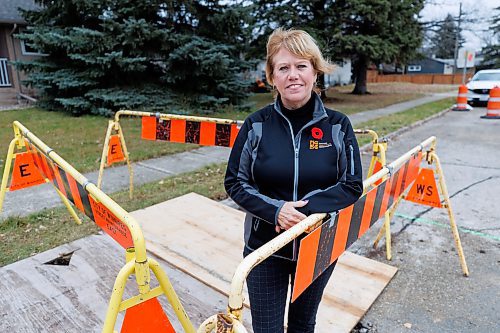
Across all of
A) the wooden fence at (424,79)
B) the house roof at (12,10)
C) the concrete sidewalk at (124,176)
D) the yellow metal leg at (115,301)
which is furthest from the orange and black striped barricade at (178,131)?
the wooden fence at (424,79)

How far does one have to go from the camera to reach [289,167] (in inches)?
66.1

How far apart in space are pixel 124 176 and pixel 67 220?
1877 mm

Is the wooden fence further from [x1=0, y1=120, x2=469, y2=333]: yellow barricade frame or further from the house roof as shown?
[x1=0, y1=120, x2=469, y2=333]: yellow barricade frame

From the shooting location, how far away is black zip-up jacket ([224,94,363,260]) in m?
1.68

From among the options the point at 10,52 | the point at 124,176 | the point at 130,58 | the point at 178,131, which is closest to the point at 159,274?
the point at 178,131

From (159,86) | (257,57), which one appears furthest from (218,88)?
(257,57)

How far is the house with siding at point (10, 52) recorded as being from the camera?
595 inches

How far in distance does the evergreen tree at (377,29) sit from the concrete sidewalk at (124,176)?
1101 centimetres

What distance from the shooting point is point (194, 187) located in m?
5.46

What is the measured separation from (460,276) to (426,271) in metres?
0.27

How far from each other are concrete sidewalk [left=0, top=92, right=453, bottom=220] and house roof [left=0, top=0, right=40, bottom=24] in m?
12.1

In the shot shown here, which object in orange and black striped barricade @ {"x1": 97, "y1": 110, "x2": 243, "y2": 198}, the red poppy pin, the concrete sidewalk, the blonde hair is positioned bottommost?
the concrete sidewalk

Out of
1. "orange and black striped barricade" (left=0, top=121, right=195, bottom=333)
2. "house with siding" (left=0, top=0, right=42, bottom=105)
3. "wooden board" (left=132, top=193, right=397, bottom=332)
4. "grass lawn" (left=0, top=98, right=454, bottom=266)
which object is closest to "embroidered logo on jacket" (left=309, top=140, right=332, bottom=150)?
"orange and black striped barricade" (left=0, top=121, right=195, bottom=333)

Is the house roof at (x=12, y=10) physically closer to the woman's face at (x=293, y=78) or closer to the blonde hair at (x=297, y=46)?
the blonde hair at (x=297, y=46)
